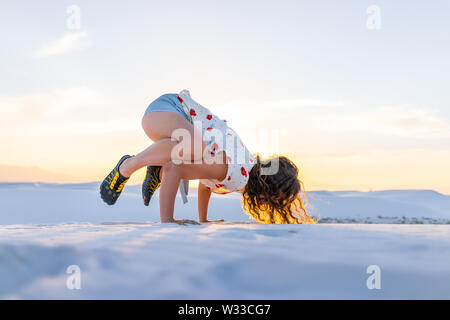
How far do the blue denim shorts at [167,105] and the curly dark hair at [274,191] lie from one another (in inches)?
25.9

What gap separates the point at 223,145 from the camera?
2795mm

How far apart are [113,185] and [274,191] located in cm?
118

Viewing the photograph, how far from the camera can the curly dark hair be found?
2889mm

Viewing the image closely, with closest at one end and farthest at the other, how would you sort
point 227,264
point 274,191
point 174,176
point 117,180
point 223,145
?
point 227,264 < point 174,176 < point 223,145 < point 274,191 < point 117,180

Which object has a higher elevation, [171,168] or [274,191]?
[171,168]

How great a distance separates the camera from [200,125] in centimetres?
304

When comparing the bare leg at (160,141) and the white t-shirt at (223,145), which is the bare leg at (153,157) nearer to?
the bare leg at (160,141)

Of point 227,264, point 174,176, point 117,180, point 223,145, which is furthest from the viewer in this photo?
point 117,180

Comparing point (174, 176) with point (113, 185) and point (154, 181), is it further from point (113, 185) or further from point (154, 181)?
point (113, 185)

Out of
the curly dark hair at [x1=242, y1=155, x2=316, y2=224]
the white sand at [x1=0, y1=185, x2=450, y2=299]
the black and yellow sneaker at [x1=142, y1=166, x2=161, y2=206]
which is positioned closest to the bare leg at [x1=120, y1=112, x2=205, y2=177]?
the black and yellow sneaker at [x1=142, y1=166, x2=161, y2=206]

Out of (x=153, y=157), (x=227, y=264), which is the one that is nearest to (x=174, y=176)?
(x=153, y=157)
